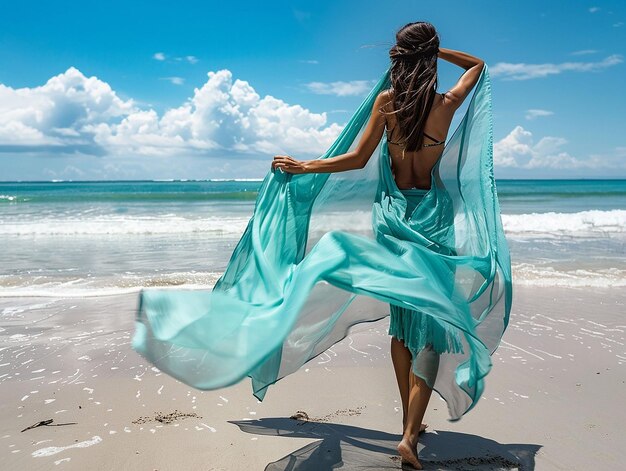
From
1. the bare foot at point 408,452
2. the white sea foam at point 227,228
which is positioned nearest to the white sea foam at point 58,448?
the bare foot at point 408,452

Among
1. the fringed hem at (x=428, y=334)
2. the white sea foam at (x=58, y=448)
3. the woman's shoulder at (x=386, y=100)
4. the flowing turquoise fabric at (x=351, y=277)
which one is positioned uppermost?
the woman's shoulder at (x=386, y=100)

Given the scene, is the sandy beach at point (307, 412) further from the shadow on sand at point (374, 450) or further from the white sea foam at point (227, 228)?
the white sea foam at point (227, 228)

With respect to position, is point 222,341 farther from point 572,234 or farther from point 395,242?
point 572,234

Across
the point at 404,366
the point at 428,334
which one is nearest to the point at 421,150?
the point at 428,334

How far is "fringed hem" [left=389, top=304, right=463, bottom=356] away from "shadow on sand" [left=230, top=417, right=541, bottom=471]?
0.63 meters

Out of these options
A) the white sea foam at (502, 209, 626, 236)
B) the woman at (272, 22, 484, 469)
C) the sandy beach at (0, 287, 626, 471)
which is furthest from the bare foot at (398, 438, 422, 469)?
the white sea foam at (502, 209, 626, 236)

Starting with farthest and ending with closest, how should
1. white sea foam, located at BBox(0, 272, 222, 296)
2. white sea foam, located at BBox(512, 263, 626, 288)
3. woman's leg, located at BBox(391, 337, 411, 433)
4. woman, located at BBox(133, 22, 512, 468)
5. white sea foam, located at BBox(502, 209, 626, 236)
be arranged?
1. white sea foam, located at BBox(502, 209, 626, 236)
2. white sea foam, located at BBox(512, 263, 626, 288)
3. white sea foam, located at BBox(0, 272, 222, 296)
4. woman's leg, located at BBox(391, 337, 411, 433)
5. woman, located at BBox(133, 22, 512, 468)

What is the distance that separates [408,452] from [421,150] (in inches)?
59.9

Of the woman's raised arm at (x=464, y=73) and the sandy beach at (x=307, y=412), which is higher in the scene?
Answer: the woman's raised arm at (x=464, y=73)

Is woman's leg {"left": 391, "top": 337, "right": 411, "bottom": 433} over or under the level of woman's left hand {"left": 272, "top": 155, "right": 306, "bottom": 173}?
under

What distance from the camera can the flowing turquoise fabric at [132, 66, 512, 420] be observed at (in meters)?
2.51

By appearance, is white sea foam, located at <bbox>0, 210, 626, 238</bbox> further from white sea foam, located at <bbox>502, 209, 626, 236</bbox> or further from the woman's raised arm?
the woman's raised arm

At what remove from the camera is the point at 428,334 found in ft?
9.96

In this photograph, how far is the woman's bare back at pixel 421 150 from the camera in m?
3.00
